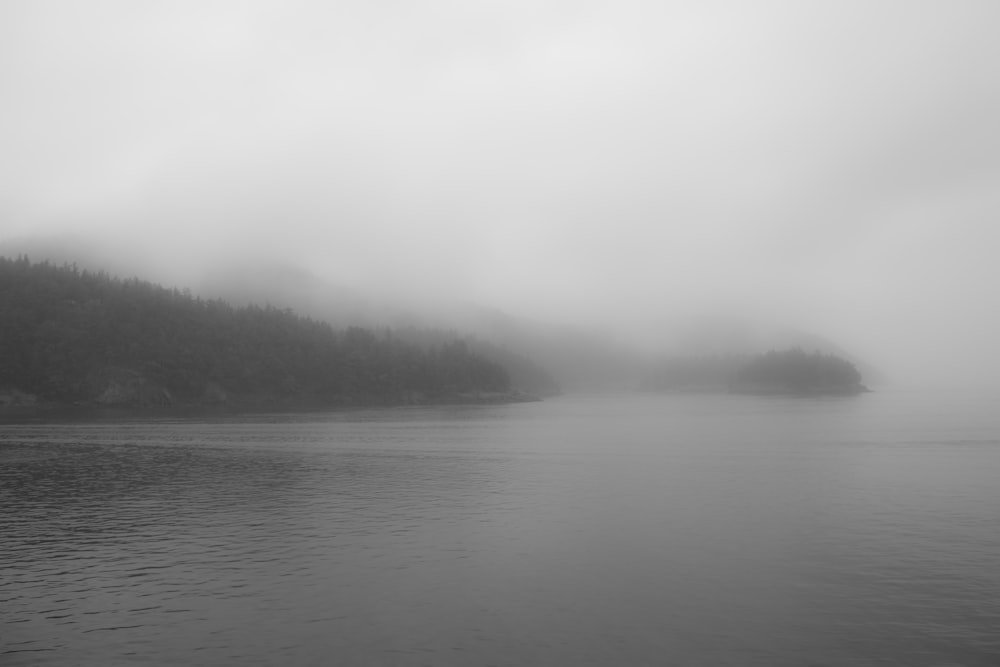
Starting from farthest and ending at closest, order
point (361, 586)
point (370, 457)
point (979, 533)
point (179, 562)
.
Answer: point (370, 457), point (979, 533), point (179, 562), point (361, 586)

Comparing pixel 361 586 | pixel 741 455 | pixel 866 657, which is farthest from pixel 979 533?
pixel 741 455

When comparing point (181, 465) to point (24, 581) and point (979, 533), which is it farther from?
point (979, 533)

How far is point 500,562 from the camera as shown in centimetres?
3581

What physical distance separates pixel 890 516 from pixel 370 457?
58.3 m

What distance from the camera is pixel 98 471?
6869 centimetres

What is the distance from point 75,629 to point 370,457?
5859 centimetres

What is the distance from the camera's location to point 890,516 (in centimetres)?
4672

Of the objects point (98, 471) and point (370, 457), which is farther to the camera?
point (370, 457)

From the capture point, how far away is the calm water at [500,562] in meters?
A: 24.5

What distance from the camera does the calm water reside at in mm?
24547

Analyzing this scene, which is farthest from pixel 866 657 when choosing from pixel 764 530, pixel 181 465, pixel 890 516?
pixel 181 465

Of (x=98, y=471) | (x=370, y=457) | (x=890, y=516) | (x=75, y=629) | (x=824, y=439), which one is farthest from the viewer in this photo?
(x=824, y=439)

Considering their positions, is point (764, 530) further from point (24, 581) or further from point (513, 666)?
point (24, 581)

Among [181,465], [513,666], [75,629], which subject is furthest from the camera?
[181,465]
